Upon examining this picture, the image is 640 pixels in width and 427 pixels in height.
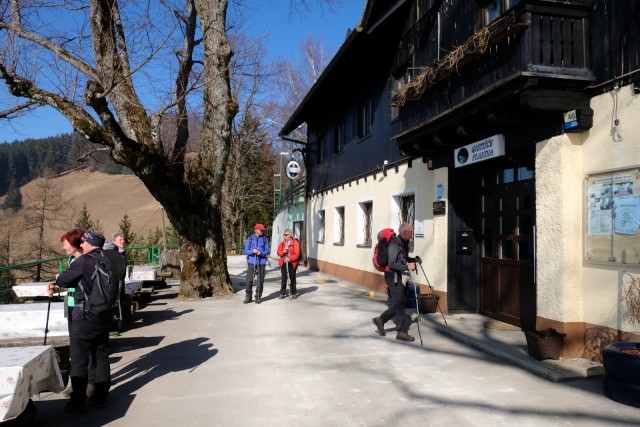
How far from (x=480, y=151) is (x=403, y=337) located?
125 inches

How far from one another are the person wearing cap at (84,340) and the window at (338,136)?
13154 millimetres

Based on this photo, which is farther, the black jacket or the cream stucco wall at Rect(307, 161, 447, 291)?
the cream stucco wall at Rect(307, 161, 447, 291)

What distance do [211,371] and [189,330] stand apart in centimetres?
269

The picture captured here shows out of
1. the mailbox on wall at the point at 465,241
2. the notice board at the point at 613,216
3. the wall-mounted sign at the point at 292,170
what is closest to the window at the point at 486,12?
the notice board at the point at 613,216

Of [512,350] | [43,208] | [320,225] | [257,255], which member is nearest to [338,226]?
[320,225]

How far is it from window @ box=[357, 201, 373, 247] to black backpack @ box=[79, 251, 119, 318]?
10.6 meters

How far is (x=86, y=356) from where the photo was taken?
4.74 m

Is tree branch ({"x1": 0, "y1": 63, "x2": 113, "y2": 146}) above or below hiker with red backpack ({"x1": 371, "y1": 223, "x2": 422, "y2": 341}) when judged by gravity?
above

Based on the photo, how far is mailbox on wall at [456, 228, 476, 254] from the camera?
915 cm

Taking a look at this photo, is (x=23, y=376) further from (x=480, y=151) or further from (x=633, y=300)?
(x=480, y=151)

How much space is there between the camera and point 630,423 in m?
4.26

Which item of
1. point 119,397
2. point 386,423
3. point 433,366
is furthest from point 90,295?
point 433,366

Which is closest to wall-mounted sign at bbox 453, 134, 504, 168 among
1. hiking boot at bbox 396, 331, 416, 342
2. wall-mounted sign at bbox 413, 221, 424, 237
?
wall-mounted sign at bbox 413, 221, 424, 237

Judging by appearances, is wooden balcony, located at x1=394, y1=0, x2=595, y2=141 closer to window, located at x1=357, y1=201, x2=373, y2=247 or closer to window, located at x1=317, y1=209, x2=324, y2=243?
window, located at x1=357, y1=201, x2=373, y2=247
